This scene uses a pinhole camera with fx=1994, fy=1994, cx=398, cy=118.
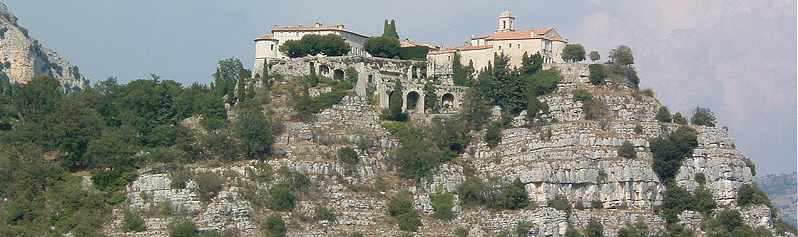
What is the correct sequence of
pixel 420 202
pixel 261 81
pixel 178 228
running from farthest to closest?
pixel 261 81 < pixel 420 202 < pixel 178 228

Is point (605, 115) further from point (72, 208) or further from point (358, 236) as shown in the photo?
point (72, 208)

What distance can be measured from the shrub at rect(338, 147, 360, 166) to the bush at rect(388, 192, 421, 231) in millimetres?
3387

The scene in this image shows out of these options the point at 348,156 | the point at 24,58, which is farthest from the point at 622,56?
the point at 24,58

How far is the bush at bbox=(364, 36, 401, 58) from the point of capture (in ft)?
396

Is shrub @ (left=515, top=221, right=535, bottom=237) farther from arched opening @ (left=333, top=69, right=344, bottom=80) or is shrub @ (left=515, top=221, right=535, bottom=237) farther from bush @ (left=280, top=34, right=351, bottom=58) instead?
bush @ (left=280, top=34, right=351, bottom=58)

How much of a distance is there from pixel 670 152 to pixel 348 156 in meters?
17.5

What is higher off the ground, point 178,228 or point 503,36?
point 503,36

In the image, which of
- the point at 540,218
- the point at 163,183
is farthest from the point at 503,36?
the point at 163,183

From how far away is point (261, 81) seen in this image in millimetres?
115375

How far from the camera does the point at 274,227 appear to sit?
10081 cm

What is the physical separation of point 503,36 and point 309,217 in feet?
74.2

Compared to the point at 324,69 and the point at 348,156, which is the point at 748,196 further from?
the point at 324,69

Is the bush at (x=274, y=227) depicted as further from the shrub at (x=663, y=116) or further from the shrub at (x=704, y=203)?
the shrub at (x=663, y=116)

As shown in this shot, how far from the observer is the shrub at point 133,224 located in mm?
100062
